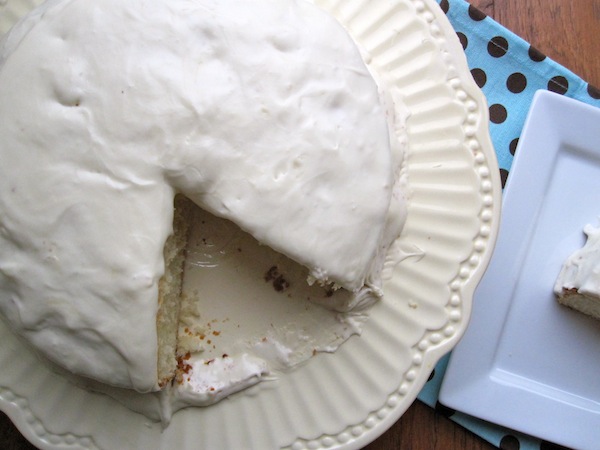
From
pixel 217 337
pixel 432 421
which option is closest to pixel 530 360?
pixel 432 421

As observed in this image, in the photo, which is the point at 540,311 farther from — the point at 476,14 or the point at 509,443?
the point at 476,14

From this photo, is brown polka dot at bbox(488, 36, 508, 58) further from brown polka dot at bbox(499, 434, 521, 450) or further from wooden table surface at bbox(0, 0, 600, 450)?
brown polka dot at bbox(499, 434, 521, 450)

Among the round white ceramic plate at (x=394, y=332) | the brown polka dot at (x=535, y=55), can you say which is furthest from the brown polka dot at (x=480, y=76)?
the round white ceramic plate at (x=394, y=332)

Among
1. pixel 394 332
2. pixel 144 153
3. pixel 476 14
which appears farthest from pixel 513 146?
pixel 144 153

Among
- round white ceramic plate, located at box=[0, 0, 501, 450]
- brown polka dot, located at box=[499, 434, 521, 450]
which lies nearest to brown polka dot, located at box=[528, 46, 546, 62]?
round white ceramic plate, located at box=[0, 0, 501, 450]

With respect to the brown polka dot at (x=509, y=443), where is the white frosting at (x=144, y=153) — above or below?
above

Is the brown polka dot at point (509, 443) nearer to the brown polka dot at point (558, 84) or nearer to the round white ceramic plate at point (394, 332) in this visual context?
the round white ceramic plate at point (394, 332)
